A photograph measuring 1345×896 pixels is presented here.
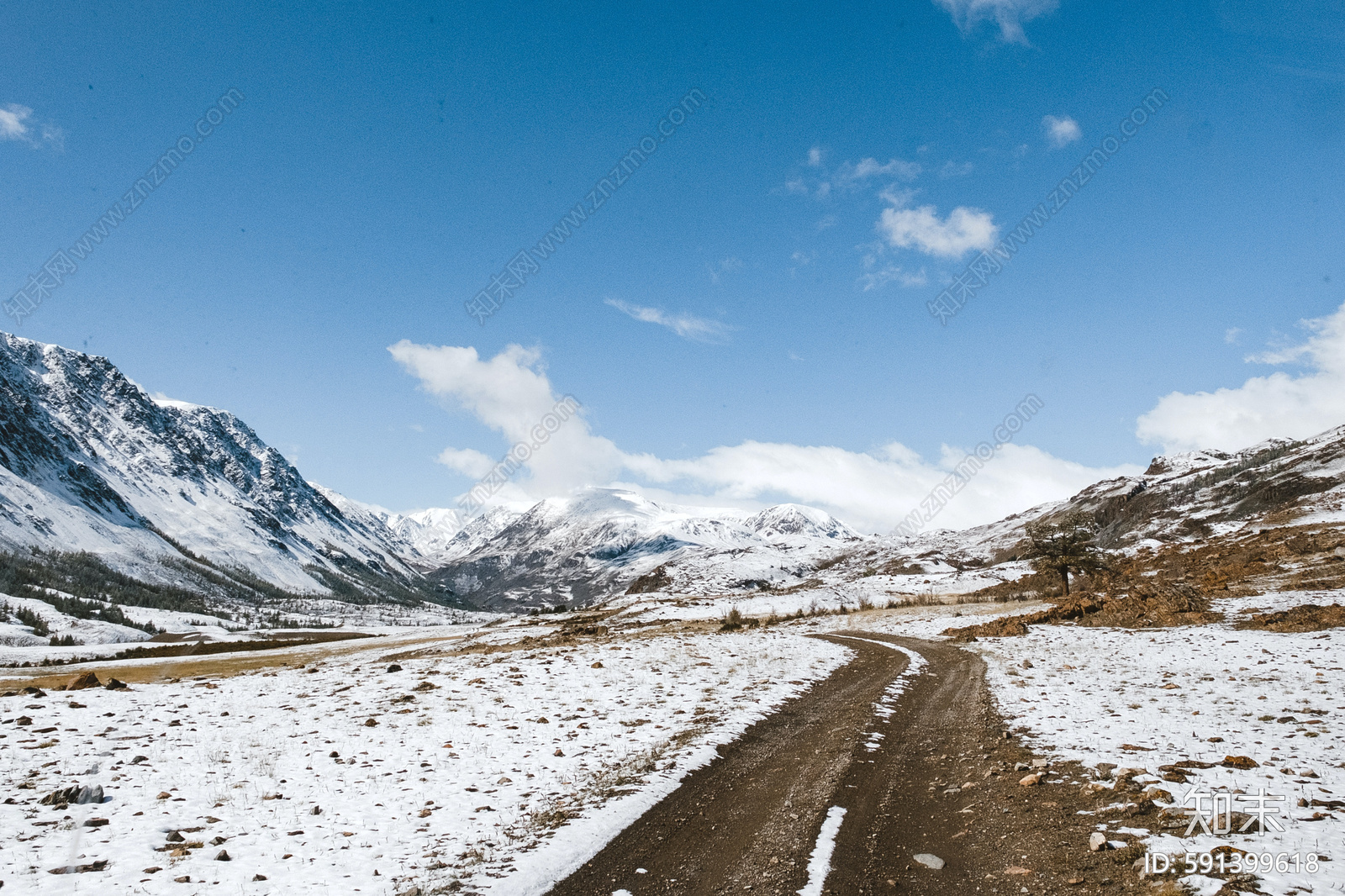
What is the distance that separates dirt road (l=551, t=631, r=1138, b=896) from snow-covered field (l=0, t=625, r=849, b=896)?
815mm

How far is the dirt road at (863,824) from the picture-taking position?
305 inches

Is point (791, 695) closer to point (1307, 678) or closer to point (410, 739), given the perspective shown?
point (410, 739)

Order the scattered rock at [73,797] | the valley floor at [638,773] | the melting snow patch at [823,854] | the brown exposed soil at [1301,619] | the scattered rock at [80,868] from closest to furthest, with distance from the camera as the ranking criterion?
the melting snow patch at [823,854], the scattered rock at [80,868], the valley floor at [638,773], the scattered rock at [73,797], the brown exposed soil at [1301,619]

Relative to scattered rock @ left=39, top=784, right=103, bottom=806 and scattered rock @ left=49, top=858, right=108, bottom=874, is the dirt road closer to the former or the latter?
scattered rock @ left=49, top=858, right=108, bottom=874

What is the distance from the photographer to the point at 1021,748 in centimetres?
1312

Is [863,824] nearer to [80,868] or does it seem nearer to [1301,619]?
[80,868]

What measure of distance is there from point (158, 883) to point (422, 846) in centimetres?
292

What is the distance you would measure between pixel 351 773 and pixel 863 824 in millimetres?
9070

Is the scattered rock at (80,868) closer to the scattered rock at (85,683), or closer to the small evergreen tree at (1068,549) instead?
the scattered rock at (85,683)

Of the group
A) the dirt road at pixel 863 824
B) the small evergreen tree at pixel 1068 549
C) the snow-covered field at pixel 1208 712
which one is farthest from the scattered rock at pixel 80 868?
the small evergreen tree at pixel 1068 549

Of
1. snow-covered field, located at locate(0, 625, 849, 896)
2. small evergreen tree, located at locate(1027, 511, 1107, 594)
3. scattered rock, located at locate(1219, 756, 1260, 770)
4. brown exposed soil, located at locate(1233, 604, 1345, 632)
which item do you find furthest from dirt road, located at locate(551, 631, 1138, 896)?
small evergreen tree, located at locate(1027, 511, 1107, 594)

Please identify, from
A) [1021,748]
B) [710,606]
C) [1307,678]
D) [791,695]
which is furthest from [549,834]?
[710,606]

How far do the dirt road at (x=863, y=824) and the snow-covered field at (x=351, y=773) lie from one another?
815 mm

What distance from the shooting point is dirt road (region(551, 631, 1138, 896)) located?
7.74m
